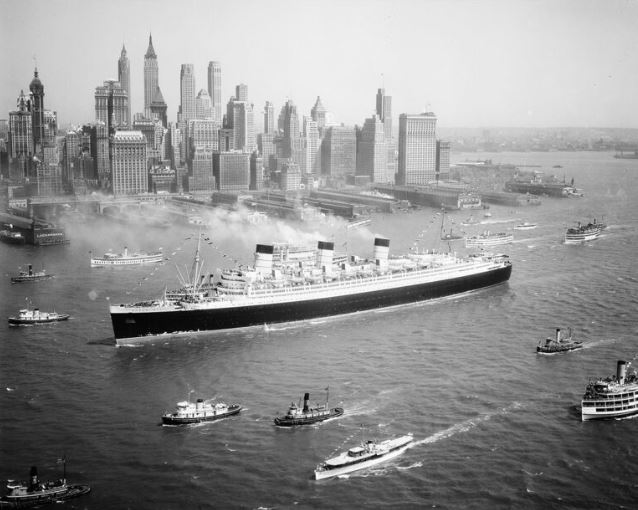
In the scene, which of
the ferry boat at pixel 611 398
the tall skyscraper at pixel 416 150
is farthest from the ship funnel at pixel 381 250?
the tall skyscraper at pixel 416 150

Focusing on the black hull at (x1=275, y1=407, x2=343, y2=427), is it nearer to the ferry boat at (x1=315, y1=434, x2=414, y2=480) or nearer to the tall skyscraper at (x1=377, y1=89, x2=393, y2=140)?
the ferry boat at (x1=315, y1=434, x2=414, y2=480)

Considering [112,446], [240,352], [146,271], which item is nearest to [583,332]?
[240,352]

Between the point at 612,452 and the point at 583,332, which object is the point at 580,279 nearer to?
the point at 583,332

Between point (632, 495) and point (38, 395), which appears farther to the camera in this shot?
point (38, 395)

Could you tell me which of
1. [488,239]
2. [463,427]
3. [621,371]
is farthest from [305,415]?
[488,239]

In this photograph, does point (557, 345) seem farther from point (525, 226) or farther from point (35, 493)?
point (525, 226)

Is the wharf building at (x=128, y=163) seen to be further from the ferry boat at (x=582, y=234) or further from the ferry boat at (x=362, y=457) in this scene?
the ferry boat at (x=362, y=457)

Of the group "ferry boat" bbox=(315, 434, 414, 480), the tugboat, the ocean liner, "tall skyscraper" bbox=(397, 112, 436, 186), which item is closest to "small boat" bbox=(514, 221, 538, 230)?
the ocean liner
